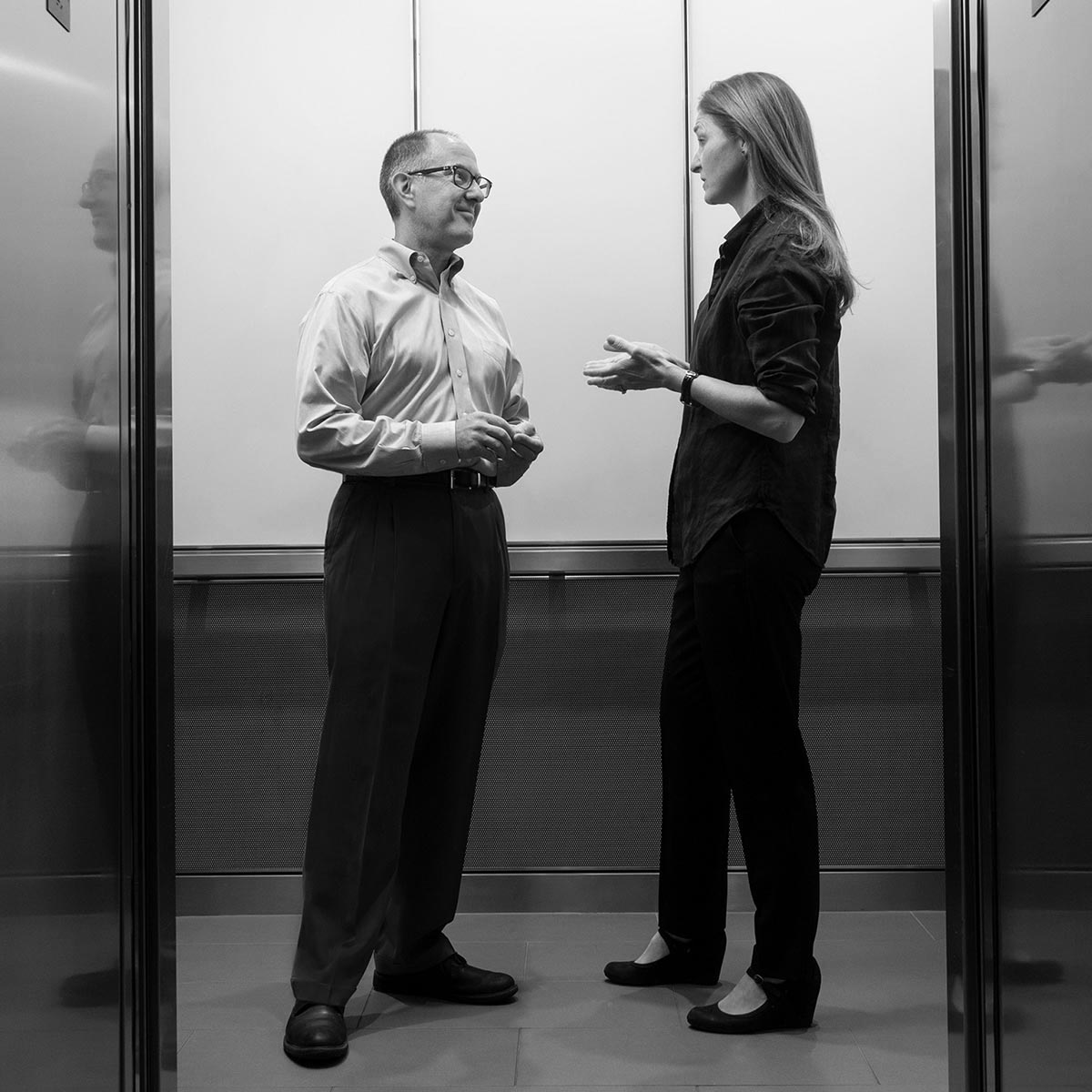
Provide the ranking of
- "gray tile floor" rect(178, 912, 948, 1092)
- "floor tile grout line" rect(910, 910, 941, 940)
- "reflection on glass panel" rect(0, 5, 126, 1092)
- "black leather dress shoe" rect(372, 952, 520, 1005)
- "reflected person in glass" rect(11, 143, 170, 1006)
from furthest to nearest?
1. "floor tile grout line" rect(910, 910, 941, 940)
2. "black leather dress shoe" rect(372, 952, 520, 1005)
3. "gray tile floor" rect(178, 912, 948, 1092)
4. "reflected person in glass" rect(11, 143, 170, 1006)
5. "reflection on glass panel" rect(0, 5, 126, 1092)

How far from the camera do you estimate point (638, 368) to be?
249cm

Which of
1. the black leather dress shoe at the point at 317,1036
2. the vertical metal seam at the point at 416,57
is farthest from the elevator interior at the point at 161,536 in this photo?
the vertical metal seam at the point at 416,57

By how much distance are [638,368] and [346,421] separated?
1.85 ft

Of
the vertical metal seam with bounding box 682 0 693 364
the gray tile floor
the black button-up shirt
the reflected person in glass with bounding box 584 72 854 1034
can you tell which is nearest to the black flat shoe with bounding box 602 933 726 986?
the gray tile floor

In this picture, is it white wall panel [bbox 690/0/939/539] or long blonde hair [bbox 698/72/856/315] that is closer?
long blonde hair [bbox 698/72/856/315]

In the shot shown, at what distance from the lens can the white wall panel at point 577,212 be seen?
10.5 feet

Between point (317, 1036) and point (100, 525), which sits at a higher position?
point (100, 525)

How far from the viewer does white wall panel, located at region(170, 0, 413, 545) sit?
322 cm

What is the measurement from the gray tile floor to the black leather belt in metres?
1.00

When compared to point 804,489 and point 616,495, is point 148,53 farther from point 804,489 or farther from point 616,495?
point 616,495

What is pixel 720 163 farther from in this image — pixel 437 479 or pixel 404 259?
pixel 437 479

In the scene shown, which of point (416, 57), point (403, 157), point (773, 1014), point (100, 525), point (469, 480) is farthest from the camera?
point (416, 57)

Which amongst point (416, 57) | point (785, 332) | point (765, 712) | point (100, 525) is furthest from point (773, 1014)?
point (416, 57)

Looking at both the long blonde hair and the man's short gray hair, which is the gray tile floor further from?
the man's short gray hair
